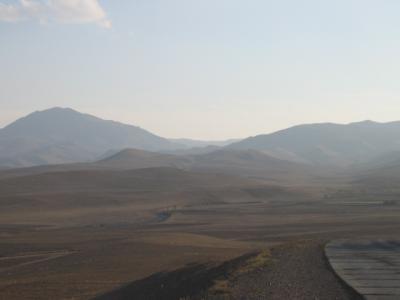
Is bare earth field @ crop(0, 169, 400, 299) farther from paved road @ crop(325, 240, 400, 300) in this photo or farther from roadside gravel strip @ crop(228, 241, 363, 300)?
paved road @ crop(325, 240, 400, 300)

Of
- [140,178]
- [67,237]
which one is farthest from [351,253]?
[140,178]

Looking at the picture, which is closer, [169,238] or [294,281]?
[294,281]

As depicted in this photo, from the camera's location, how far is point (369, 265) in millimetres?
19641

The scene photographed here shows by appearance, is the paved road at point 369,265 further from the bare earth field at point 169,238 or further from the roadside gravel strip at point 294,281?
the bare earth field at point 169,238

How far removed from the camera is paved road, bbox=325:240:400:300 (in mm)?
15594

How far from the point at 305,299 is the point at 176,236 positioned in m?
32.8

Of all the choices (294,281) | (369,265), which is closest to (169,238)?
(369,265)

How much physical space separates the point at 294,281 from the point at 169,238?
1145 inches

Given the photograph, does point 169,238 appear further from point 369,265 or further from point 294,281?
point 294,281

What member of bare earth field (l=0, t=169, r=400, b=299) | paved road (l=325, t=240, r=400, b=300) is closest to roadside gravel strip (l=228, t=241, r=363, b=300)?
bare earth field (l=0, t=169, r=400, b=299)

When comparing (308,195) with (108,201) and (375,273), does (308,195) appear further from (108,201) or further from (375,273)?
(375,273)

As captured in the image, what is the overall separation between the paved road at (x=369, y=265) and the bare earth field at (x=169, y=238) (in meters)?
0.53

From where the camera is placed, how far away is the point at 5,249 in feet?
151

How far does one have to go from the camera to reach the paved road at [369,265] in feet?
51.2
